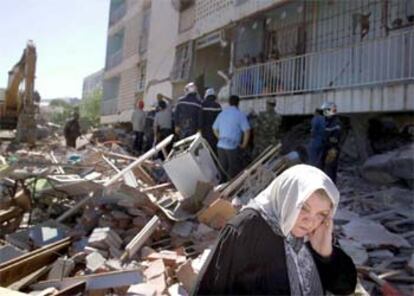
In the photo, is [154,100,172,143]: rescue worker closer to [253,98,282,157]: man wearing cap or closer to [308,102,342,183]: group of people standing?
[253,98,282,157]: man wearing cap

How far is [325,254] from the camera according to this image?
8.18 feet

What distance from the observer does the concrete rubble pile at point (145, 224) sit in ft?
16.9

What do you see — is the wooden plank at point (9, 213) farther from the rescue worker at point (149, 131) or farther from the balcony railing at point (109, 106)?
the balcony railing at point (109, 106)

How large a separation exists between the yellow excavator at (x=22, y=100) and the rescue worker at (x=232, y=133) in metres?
12.7

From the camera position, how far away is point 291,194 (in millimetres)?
2242

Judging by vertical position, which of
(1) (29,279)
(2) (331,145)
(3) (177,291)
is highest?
(2) (331,145)

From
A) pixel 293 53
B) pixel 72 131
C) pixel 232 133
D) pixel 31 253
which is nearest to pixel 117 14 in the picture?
pixel 72 131

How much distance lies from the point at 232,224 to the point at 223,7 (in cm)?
1354

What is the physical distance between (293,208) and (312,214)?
126 mm

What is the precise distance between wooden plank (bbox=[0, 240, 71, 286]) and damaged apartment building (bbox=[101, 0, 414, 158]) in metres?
6.01

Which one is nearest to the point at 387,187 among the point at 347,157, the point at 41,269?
the point at 347,157

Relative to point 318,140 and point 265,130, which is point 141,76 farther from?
point 318,140

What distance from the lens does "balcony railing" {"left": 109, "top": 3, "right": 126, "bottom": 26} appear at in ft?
97.4

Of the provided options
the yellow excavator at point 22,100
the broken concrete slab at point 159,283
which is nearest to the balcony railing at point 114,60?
the yellow excavator at point 22,100
